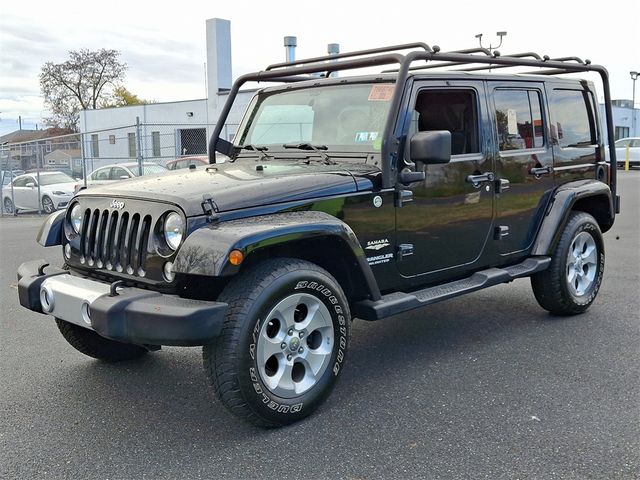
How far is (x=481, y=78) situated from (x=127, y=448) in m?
3.54

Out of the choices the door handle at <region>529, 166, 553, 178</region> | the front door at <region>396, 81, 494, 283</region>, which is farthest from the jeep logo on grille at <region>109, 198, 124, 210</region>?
the door handle at <region>529, 166, 553, 178</region>

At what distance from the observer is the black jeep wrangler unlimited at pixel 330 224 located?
3.39 m

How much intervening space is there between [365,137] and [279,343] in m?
1.60

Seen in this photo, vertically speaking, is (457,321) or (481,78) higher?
(481,78)

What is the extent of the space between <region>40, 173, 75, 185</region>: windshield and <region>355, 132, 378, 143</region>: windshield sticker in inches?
618

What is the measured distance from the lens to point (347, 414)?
380 cm

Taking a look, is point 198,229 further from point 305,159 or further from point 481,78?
point 481,78

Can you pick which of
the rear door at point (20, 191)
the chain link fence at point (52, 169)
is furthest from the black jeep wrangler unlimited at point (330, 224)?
the rear door at point (20, 191)

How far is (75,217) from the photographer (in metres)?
4.29

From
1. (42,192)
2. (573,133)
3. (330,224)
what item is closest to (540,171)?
(573,133)

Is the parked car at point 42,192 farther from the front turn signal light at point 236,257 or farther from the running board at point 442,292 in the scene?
the front turn signal light at point 236,257

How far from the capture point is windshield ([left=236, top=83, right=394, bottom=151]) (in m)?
4.45

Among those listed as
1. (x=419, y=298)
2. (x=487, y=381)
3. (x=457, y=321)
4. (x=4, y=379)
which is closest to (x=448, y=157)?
(x=419, y=298)

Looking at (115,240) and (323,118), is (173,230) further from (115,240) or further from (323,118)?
(323,118)
